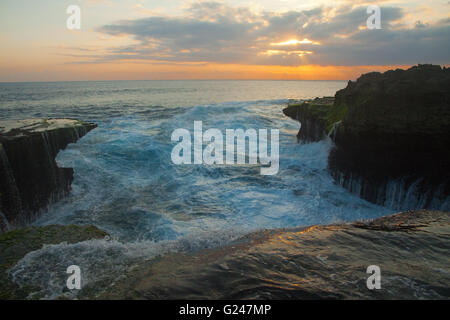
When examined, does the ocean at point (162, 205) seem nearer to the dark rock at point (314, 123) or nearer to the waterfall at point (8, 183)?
the dark rock at point (314, 123)

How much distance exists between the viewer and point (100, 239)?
5.47m

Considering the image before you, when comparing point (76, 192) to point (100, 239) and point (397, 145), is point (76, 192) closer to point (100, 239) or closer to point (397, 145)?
point (100, 239)

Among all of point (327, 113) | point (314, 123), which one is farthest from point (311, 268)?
point (314, 123)

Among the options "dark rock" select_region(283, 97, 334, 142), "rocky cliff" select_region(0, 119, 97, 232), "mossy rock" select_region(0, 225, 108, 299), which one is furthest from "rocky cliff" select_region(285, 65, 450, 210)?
"rocky cliff" select_region(0, 119, 97, 232)

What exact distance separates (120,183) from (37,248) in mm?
7558

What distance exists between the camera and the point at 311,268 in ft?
13.1

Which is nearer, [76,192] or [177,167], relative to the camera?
[76,192]

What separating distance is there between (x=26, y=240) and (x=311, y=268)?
530cm

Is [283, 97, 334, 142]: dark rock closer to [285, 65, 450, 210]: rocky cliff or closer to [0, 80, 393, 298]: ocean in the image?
[0, 80, 393, 298]: ocean

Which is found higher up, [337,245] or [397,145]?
[397,145]

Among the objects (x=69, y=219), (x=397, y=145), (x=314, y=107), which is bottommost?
(x=69, y=219)

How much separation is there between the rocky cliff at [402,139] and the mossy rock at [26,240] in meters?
10.1

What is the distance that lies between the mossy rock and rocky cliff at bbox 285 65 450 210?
33.2 ft

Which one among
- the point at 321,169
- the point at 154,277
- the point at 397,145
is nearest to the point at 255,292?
the point at 154,277
